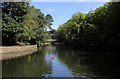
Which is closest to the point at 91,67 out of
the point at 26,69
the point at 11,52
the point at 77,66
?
the point at 77,66

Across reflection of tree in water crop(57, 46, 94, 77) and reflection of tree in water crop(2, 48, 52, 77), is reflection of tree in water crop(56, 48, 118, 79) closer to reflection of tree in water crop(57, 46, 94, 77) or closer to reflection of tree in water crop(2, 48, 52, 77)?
reflection of tree in water crop(57, 46, 94, 77)

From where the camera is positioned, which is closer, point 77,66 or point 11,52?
point 77,66

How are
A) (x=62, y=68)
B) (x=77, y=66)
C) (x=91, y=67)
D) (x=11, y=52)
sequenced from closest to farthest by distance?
(x=62, y=68) < (x=91, y=67) < (x=77, y=66) < (x=11, y=52)

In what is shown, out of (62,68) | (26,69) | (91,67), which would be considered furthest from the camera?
(91,67)

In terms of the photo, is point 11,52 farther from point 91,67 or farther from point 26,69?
point 91,67

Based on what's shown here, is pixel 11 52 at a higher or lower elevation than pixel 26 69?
higher

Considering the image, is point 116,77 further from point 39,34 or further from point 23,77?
point 39,34

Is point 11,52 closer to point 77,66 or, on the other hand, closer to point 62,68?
point 62,68

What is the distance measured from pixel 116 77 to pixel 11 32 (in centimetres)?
2755

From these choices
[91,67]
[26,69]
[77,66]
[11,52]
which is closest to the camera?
[26,69]

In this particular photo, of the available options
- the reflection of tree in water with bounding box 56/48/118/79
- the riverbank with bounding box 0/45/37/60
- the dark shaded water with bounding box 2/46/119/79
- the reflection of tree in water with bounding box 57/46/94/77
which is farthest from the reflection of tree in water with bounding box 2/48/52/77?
the riverbank with bounding box 0/45/37/60

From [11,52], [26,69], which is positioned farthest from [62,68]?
[11,52]

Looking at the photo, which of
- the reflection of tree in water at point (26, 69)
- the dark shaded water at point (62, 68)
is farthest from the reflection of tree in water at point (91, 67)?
the reflection of tree in water at point (26, 69)

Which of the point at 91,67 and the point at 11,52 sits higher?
the point at 11,52
